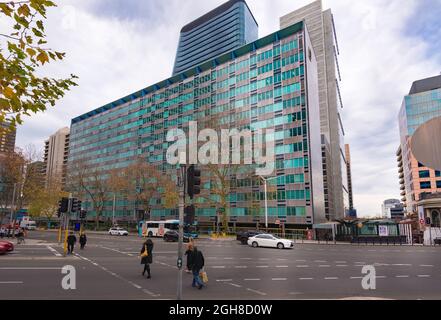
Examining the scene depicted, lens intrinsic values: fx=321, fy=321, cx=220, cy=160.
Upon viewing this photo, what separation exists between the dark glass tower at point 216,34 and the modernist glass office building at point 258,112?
73441 mm

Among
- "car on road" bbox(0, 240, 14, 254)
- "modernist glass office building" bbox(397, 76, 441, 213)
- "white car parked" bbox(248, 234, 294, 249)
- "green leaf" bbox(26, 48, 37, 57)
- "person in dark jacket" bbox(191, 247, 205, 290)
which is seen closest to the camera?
"green leaf" bbox(26, 48, 37, 57)

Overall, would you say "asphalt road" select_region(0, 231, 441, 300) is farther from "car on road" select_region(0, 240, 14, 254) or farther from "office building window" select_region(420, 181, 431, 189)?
"office building window" select_region(420, 181, 431, 189)

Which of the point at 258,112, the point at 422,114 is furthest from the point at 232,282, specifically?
the point at 422,114

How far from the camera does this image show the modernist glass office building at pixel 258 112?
61406 millimetres

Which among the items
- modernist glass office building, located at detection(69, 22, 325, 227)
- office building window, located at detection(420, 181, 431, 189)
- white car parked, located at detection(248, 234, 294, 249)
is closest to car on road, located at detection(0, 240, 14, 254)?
white car parked, located at detection(248, 234, 294, 249)

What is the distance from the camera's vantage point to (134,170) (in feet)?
217

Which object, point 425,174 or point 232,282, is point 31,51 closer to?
point 232,282

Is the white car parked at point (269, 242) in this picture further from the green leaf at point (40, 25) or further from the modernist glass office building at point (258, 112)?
the green leaf at point (40, 25)

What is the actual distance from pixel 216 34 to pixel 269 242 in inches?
6001

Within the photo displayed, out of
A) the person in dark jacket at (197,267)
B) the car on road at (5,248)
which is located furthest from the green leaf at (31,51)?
the car on road at (5,248)

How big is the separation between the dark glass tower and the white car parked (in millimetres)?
134885

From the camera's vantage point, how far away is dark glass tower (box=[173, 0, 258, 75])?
15662 cm

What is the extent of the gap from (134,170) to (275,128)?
30.3 meters

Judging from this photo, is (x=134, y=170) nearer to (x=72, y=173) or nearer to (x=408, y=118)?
(x=72, y=173)
